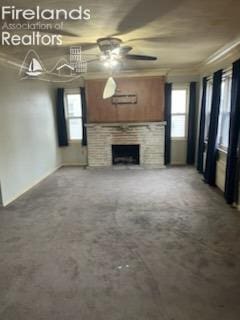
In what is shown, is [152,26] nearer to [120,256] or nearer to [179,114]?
[120,256]

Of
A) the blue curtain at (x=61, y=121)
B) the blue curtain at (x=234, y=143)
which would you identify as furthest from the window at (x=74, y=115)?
the blue curtain at (x=234, y=143)

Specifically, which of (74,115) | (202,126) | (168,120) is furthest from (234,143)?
(74,115)

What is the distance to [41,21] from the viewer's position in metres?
2.65

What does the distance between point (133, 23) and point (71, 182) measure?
3606mm

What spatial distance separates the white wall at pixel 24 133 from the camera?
167 inches

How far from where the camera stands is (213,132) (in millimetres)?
4762

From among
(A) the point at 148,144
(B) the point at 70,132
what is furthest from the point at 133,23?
(B) the point at 70,132

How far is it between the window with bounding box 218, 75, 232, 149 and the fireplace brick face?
81.0 inches

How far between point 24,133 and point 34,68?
54.7 inches

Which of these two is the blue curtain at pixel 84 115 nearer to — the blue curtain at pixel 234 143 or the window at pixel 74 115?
the window at pixel 74 115

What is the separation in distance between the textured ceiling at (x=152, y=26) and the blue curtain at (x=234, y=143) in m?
0.62

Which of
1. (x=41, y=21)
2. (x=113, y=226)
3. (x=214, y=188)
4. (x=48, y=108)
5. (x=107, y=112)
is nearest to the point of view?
(x=41, y=21)

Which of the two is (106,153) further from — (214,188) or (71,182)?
(214,188)

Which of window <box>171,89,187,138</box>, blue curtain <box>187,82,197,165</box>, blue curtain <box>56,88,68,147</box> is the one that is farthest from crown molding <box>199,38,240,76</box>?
blue curtain <box>56,88,68,147</box>
